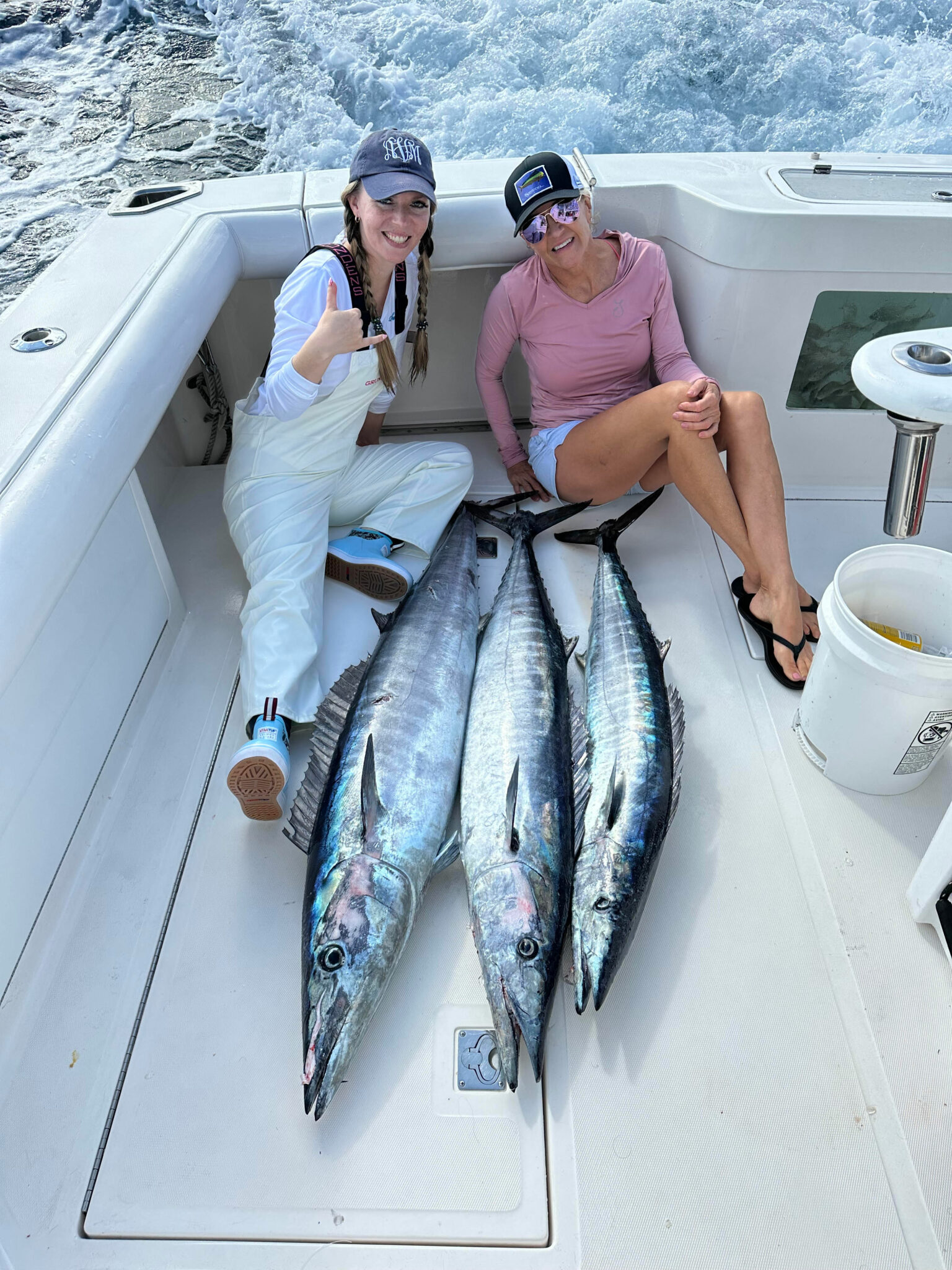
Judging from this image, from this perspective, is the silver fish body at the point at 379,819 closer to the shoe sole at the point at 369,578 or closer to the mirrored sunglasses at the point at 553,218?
the shoe sole at the point at 369,578

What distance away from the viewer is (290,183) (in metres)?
2.50

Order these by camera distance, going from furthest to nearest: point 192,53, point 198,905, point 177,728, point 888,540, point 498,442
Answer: point 192,53
point 498,442
point 888,540
point 177,728
point 198,905

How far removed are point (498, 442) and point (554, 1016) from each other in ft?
5.75

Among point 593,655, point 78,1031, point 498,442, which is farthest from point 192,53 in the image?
point 78,1031

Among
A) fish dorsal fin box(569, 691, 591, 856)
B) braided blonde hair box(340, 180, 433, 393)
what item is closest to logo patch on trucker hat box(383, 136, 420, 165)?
braided blonde hair box(340, 180, 433, 393)

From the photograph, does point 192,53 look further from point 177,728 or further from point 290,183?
point 177,728

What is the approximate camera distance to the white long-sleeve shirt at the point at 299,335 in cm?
191

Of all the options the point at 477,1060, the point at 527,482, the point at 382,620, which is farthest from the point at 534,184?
the point at 477,1060

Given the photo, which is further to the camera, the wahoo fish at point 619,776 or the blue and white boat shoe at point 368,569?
the blue and white boat shoe at point 368,569

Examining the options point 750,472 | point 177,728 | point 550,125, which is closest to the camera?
point 177,728

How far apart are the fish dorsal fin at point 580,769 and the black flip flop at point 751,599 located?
603mm

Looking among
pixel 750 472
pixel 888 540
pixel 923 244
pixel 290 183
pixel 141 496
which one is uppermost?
pixel 290 183

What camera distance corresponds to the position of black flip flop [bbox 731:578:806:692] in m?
1.94

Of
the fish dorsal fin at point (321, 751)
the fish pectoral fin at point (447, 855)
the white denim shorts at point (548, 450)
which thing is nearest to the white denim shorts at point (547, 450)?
the white denim shorts at point (548, 450)
